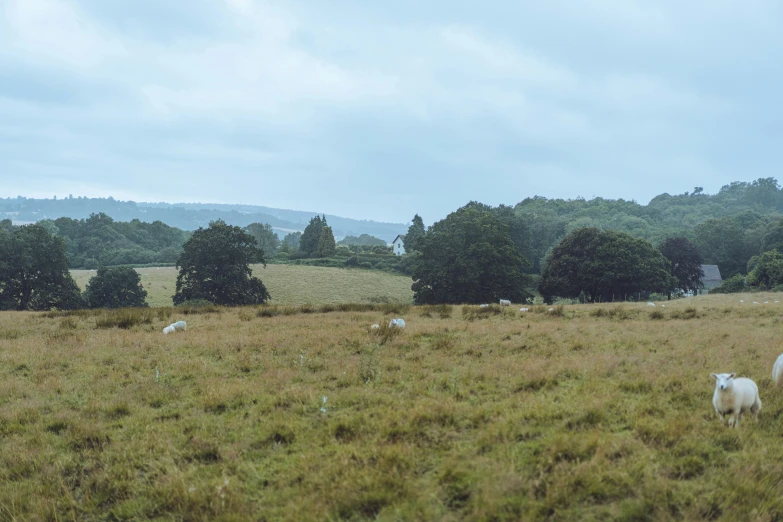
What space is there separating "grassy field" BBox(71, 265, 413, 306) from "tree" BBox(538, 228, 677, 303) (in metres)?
19.5

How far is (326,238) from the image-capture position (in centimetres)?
10219

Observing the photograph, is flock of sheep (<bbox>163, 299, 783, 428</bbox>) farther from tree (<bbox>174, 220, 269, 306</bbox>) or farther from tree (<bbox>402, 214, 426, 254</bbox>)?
tree (<bbox>402, 214, 426, 254</bbox>)

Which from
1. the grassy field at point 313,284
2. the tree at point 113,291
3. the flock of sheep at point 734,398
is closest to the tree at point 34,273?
the tree at point 113,291

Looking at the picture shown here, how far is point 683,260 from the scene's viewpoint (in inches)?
2702

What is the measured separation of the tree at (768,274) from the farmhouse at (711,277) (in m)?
25.3

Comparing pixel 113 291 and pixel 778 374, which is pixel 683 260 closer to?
pixel 778 374

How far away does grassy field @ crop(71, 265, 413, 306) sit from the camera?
197 feet

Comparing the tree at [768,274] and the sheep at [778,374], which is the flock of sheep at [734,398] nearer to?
the sheep at [778,374]

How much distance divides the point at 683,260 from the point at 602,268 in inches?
1028

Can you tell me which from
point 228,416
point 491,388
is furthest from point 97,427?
point 491,388

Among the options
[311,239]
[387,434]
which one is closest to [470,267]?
[387,434]

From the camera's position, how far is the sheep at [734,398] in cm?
601

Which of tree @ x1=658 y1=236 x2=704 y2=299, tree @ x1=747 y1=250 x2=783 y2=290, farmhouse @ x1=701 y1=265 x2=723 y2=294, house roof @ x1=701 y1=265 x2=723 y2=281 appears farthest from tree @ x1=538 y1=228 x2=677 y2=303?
house roof @ x1=701 y1=265 x2=723 y2=281

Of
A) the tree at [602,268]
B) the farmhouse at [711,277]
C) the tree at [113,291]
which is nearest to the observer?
the tree at [602,268]
